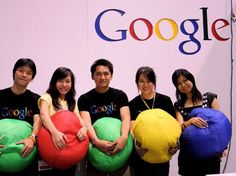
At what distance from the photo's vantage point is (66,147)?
5.43 feet

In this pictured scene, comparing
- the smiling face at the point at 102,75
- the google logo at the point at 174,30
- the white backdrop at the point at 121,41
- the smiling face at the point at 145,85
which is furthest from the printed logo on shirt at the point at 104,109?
the google logo at the point at 174,30

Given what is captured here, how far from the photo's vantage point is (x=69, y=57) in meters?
2.86

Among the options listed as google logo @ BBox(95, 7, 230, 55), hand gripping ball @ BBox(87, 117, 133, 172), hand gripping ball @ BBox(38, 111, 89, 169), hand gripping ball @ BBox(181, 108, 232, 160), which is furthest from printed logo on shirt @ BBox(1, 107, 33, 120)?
google logo @ BBox(95, 7, 230, 55)

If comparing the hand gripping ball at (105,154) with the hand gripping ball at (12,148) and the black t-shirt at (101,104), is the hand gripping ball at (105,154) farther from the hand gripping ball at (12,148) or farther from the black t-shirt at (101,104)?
the hand gripping ball at (12,148)

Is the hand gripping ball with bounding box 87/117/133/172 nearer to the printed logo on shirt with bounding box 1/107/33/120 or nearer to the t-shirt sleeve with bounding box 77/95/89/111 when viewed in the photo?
the t-shirt sleeve with bounding box 77/95/89/111

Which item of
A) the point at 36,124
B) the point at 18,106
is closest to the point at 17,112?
the point at 18,106

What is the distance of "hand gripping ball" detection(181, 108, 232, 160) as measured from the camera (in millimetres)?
1799

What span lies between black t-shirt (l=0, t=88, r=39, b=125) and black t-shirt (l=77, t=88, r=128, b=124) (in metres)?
0.34

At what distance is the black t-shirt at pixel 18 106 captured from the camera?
1.88m

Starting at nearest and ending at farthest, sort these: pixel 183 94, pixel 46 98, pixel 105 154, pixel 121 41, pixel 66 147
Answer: pixel 66 147 < pixel 105 154 < pixel 46 98 < pixel 183 94 < pixel 121 41

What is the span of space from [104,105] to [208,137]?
0.75 m

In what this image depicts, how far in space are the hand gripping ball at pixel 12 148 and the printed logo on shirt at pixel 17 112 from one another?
0.45 ft

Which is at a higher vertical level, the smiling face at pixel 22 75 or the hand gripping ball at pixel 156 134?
the smiling face at pixel 22 75

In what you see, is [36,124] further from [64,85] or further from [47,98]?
[64,85]
